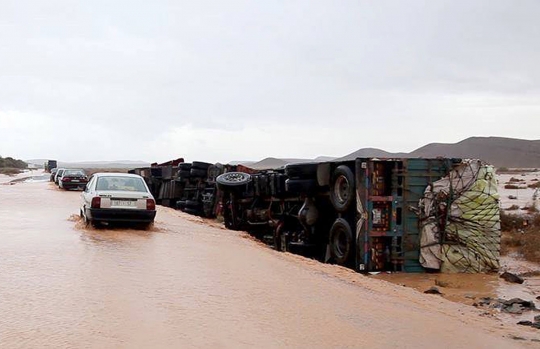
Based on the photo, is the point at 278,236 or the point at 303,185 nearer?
the point at 303,185

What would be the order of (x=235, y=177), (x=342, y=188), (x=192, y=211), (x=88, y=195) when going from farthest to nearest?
(x=192, y=211)
(x=235, y=177)
(x=88, y=195)
(x=342, y=188)

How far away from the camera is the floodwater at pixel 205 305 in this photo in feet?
21.7

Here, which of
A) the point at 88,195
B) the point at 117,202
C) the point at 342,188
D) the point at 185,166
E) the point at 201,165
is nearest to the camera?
the point at 342,188

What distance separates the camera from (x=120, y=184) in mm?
16312

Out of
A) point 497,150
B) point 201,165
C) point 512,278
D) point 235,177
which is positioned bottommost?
point 512,278

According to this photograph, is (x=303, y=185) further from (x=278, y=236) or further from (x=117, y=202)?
(x=117, y=202)

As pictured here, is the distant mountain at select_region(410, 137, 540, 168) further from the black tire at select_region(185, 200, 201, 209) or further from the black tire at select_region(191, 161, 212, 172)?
the black tire at select_region(185, 200, 201, 209)

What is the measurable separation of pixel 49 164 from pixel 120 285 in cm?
10769

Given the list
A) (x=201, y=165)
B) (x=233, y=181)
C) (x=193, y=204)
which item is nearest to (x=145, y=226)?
(x=233, y=181)

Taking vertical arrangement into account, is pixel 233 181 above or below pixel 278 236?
above

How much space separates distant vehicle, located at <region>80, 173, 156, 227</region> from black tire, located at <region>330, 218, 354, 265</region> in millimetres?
4492

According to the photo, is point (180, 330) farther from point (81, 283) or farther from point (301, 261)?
point (301, 261)

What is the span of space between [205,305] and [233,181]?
43.4 ft

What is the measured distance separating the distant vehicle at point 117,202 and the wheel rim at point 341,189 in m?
4.50
